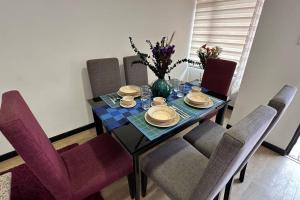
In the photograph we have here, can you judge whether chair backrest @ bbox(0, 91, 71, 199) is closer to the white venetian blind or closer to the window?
the window

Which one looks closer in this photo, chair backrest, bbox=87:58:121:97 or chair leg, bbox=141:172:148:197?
chair leg, bbox=141:172:148:197

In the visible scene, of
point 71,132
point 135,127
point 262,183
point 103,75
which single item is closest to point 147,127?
point 135,127

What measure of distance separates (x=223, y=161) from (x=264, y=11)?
5.68 ft

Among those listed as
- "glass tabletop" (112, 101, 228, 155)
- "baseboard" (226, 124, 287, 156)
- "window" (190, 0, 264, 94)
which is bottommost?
"baseboard" (226, 124, 287, 156)

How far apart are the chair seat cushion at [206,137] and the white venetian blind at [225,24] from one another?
1568 mm

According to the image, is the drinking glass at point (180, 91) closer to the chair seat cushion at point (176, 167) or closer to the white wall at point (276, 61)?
the chair seat cushion at point (176, 167)

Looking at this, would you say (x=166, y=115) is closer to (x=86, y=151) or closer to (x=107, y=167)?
(x=107, y=167)

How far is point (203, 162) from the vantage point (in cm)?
112

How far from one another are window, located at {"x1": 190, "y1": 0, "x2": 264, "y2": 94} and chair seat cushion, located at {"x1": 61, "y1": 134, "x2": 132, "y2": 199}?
84.9 inches

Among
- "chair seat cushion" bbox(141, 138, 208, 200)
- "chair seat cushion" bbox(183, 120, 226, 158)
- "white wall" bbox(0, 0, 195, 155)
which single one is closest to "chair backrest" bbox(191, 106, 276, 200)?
"chair seat cushion" bbox(141, 138, 208, 200)

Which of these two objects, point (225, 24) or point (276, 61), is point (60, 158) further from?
point (225, 24)

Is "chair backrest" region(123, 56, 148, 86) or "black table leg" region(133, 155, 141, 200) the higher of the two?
"chair backrest" region(123, 56, 148, 86)

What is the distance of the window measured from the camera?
7.25 feet

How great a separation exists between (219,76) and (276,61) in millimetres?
557
